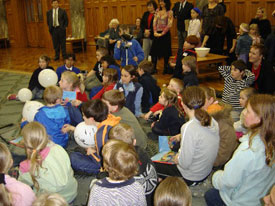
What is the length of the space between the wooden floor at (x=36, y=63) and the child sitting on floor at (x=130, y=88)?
62.8 inches

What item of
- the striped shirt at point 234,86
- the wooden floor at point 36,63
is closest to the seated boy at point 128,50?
the wooden floor at point 36,63

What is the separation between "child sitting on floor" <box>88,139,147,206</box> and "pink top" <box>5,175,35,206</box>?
38 centimetres

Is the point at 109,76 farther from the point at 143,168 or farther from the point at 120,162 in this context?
the point at 120,162

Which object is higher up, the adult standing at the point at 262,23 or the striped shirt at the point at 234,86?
the adult standing at the point at 262,23

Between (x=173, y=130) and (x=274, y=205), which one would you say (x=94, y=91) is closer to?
(x=173, y=130)

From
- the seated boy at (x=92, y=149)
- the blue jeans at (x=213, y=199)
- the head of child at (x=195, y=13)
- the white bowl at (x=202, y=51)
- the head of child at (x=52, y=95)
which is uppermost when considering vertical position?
the head of child at (x=195, y=13)

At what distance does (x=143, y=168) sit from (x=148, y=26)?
17.3ft

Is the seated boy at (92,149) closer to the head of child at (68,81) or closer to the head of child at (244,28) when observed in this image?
the head of child at (68,81)

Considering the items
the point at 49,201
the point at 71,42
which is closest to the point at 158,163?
the point at 49,201

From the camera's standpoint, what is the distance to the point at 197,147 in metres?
2.17

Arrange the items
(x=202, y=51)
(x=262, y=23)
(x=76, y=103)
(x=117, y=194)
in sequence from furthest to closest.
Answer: (x=262, y=23)
(x=202, y=51)
(x=76, y=103)
(x=117, y=194)

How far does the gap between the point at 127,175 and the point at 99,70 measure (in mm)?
3529

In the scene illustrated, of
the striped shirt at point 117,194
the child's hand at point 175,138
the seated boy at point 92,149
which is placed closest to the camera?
the striped shirt at point 117,194

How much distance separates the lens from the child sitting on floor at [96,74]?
16.4 ft
